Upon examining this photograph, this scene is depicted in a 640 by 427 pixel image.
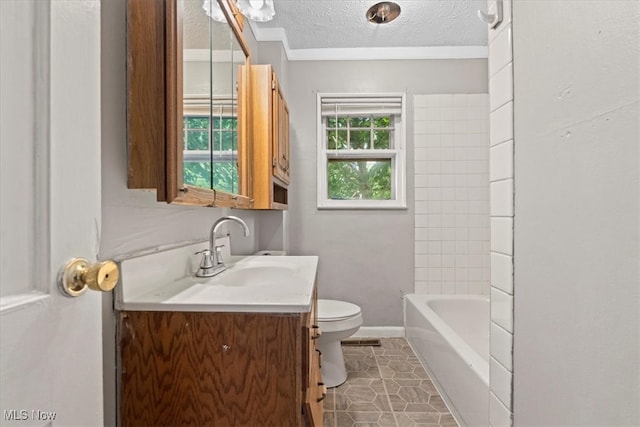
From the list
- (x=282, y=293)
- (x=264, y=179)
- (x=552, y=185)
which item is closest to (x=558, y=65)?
(x=552, y=185)

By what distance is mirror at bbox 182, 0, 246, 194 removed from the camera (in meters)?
1.00

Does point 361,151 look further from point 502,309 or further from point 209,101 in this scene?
point 502,309

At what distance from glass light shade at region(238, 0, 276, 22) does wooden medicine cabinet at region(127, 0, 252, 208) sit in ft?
0.86

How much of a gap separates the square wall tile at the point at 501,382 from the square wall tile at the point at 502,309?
121mm

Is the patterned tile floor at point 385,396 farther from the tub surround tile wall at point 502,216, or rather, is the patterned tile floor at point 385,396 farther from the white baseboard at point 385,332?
the tub surround tile wall at point 502,216

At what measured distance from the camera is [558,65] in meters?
0.65

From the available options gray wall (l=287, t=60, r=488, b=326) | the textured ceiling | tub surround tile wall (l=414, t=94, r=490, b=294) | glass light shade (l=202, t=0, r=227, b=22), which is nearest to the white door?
glass light shade (l=202, t=0, r=227, b=22)

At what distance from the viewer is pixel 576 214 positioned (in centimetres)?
61

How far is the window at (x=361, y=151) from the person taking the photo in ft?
8.62

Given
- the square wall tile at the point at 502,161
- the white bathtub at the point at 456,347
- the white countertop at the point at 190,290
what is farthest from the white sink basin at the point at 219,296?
the white bathtub at the point at 456,347

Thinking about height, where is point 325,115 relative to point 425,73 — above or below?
below

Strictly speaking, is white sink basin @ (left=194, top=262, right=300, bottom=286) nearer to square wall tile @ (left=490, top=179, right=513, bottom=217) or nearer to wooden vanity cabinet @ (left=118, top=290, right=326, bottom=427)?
wooden vanity cabinet @ (left=118, top=290, right=326, bottom=427)

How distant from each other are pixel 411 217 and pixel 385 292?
69 cm

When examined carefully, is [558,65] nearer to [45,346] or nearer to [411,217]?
[45,346]
